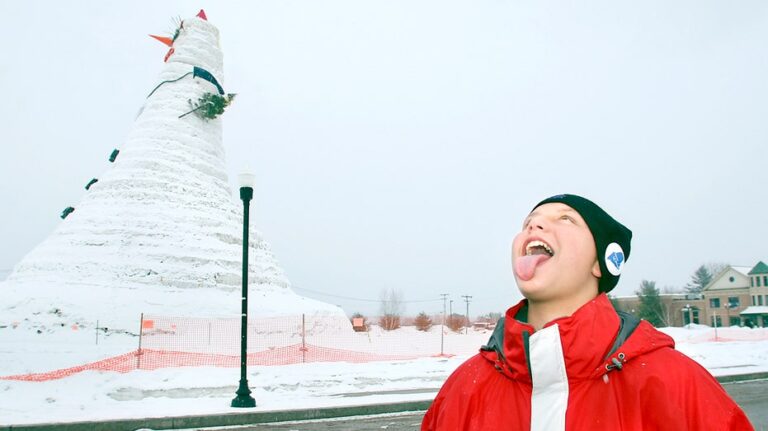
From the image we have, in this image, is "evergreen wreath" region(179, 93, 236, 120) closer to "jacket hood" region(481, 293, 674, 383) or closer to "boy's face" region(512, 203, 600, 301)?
"boy's face" region(512, 203, 600, 301)

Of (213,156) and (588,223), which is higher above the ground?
(213,156)

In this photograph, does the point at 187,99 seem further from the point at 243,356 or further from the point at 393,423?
the point at 393,423

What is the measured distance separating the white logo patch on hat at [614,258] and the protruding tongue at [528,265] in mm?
219

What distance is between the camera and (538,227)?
7.14ft

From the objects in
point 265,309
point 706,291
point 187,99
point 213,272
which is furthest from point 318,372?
point 706,291

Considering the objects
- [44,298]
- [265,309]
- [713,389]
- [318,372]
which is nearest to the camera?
[713,389]

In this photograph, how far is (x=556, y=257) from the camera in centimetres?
207

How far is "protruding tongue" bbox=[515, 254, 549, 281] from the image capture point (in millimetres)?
2053

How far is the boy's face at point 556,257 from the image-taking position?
2043 millimetres

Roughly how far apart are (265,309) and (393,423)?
14.3m

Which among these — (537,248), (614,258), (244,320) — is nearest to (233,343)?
(244,320)

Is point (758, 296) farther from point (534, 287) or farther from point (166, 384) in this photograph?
point (534, 287)

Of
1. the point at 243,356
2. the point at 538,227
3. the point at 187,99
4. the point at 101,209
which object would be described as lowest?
the point at 243,356

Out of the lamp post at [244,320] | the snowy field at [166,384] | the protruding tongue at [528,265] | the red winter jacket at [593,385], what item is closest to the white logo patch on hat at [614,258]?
the red winter jacket at [593,385]
